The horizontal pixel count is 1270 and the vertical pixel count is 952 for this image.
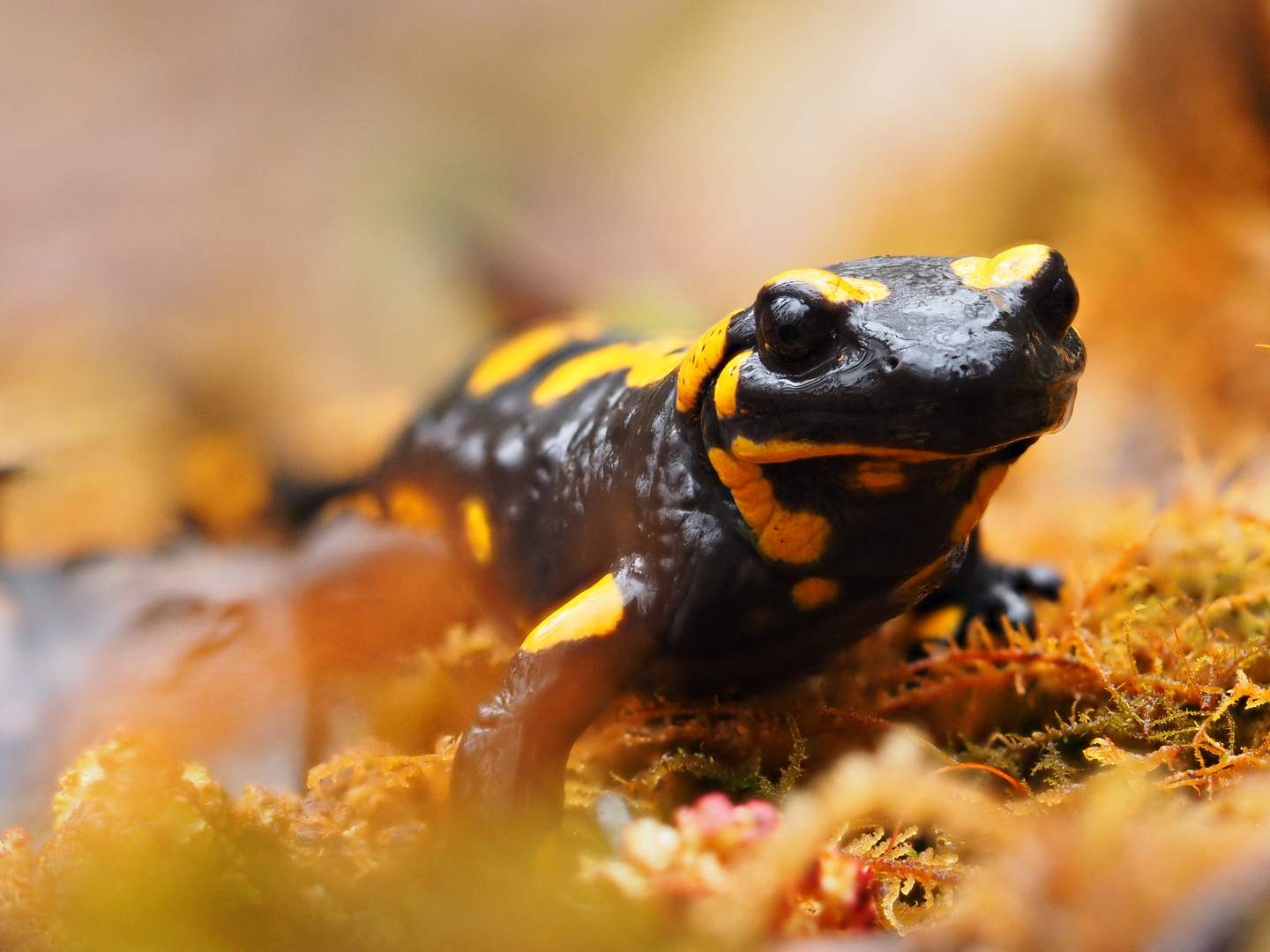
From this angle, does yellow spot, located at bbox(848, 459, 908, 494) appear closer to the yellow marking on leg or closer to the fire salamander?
the fire salamander

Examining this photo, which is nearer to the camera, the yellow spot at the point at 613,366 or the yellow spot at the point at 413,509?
the yellow spot at the point at 613,366

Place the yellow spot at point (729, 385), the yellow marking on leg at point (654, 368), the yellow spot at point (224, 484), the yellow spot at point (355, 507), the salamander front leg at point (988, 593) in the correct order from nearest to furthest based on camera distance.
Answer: the yellow spot at point (729, 385), the yellow marking on leg at point (654, 368), the salamander front leg at point (988, 593), the yellow spot at point (355, 507), the yellow spot at point (224, 484)

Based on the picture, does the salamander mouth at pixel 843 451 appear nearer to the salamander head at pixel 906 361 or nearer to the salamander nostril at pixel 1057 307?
the salamander head at pixel 906 361

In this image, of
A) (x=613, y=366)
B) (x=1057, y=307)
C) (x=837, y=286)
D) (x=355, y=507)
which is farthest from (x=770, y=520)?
(x=355, y=507)

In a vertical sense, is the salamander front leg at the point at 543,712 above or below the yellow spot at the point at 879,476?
below

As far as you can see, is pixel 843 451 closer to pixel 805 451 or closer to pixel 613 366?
pixel 805 451

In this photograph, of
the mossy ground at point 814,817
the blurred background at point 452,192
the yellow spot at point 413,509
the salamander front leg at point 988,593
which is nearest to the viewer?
the mossy ground at point 814,817

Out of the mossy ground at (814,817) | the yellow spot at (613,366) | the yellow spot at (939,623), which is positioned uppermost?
the yellow spot at (613,366)

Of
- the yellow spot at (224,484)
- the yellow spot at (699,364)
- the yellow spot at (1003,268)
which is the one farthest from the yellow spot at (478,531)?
the yellow spot at (224,484)
